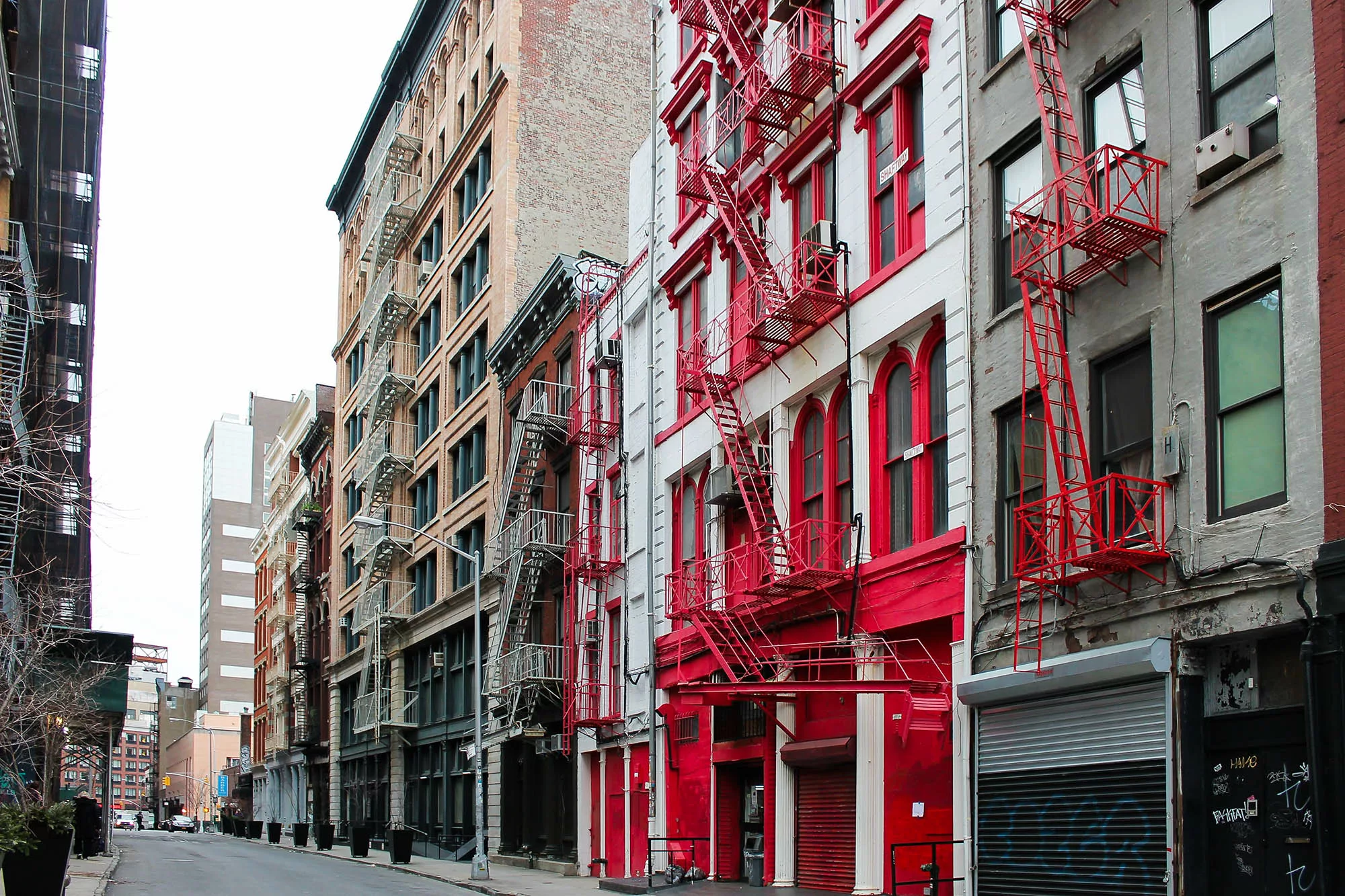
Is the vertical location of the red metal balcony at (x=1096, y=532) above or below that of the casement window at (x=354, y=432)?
below

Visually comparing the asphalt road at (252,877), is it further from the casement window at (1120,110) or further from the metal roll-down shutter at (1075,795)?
the casement window at (1120,110)

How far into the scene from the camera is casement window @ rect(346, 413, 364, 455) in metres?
67.6

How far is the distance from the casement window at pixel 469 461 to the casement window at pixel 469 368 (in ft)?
4.96

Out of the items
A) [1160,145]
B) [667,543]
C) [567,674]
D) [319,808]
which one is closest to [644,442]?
[667,543]

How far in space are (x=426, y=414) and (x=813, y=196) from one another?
33987 millimetres

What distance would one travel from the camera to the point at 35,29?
1912 inches

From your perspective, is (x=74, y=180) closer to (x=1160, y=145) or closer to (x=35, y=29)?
(x=35, y=29)

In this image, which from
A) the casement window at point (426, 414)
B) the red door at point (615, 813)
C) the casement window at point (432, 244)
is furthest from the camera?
the casement window at point (432, 244)

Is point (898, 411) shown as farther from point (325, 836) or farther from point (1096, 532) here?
point (325, 836)

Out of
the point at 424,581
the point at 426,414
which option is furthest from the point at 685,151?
the point at 424,581

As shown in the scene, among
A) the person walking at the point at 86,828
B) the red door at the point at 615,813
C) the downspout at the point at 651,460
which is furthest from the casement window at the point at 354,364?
the red door at the point at 615,813

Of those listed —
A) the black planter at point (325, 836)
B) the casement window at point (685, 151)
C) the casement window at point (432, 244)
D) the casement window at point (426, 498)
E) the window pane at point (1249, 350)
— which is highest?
the casement window at point (432, 244)

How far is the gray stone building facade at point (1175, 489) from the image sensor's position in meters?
13.3

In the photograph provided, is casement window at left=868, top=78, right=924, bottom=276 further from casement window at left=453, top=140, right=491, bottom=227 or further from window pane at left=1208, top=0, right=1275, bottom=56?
casement window at left=453, top=140, right=491, bottom=227
